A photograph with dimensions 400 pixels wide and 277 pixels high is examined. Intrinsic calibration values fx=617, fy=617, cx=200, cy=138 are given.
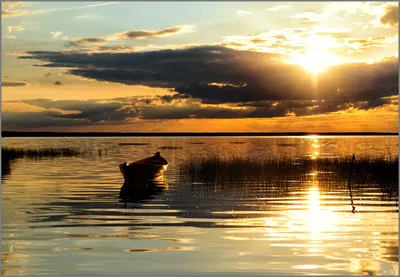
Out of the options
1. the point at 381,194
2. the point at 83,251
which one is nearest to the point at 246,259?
the point at 83,251

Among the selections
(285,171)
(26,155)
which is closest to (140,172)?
(285,171)

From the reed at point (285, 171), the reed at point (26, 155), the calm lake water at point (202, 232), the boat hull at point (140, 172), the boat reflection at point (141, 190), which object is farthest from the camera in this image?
the reed at point (26, 155)

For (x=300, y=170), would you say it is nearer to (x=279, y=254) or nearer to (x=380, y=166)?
(x=380, y=166)


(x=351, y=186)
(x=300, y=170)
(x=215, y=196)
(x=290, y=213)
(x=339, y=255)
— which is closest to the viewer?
(x=339, y=255)

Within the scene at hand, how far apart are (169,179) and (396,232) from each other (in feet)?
78.4

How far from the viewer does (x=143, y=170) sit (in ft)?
136

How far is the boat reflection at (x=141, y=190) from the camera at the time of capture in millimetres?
32312

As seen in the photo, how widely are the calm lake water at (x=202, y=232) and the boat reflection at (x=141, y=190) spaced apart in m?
0.40

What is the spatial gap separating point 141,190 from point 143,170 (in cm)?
470

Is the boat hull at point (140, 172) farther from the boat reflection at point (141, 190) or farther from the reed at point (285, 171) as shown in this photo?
the reed at point (285, 171)

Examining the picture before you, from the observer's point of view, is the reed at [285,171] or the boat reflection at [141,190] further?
the reed at [285,171]

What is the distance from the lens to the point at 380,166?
46.4 meters

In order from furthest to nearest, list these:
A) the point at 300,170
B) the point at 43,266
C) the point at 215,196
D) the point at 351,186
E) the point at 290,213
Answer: the point at 300,170
the point at 351,186
the point at 215,196
the point at 290,213
the point at 43,266

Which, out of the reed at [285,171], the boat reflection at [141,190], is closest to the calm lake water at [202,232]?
the boat reflection at [141,190]
